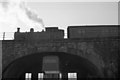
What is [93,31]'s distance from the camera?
2123 centimetres

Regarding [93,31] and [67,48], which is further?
[93,31]

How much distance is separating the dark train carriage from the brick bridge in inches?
202

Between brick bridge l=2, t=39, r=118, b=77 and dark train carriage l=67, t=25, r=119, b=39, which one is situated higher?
dark train carriage l=67, t=25, r=119, b=39

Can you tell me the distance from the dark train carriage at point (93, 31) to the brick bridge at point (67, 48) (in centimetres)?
512

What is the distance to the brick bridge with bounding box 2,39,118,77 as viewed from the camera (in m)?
15.2

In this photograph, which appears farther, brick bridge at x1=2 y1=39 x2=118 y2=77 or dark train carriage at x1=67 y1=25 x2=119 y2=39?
dark train carriage at x1=67 y1=25 x2=119 y2=39

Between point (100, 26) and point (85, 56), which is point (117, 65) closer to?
point (85, 56)

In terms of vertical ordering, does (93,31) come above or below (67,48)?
above

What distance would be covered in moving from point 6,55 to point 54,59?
171 inches

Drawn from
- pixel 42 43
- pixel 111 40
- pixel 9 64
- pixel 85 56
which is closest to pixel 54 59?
pixel 42 43

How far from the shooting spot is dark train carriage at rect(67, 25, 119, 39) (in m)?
20.8

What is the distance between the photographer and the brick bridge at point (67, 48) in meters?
15.2

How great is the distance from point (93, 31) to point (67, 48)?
6.96m

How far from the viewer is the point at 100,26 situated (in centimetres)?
2181
